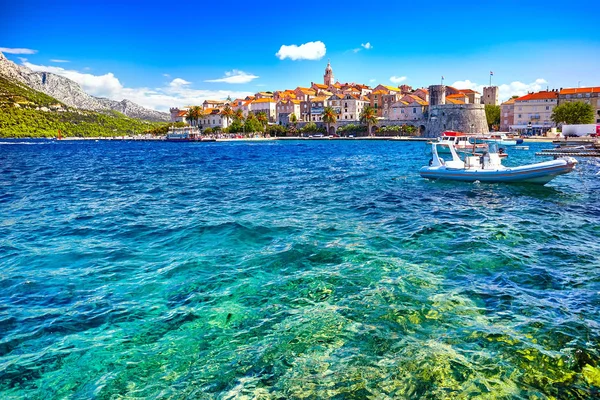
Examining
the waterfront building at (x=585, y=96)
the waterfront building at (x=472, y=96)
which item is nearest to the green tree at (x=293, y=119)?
the waterfront building at (x=472, y=96)

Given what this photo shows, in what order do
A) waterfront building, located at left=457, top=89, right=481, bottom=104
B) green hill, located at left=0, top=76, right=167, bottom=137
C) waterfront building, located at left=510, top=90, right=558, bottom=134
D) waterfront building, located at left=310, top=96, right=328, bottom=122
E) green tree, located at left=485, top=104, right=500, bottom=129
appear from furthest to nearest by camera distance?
green hill, located at left=0, top=76, right=167, bottom=137, waterfront building, located at left=310, top=96, right=328, bottom=122, waterfront building, located at left=457, top=89, right=481, bottom=104, green tree, located at left=485, top=104, right=500, bottom=129, waterfront building, located at left=510, top=90, right=558, bottom=134

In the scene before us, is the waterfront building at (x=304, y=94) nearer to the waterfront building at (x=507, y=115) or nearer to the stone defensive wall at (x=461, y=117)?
the stone defensive wall at (x=461, y=117)

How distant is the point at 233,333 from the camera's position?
21.9 ft

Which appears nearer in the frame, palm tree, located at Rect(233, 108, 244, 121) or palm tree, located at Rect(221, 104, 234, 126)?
palm tree, located at Rect(233, 108, 244, 121)


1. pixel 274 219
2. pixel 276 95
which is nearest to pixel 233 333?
pixel 274 219

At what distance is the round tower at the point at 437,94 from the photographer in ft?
323

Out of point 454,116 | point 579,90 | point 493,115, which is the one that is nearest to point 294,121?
point 454,116

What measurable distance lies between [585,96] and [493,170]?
9019 centimetres

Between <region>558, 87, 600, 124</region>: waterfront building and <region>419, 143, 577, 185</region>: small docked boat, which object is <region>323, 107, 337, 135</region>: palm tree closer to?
<region>558, 87, 600, 124</region>: waterfront building

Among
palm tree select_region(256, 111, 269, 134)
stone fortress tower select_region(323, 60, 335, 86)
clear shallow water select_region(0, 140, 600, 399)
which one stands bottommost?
clear shallow water select_region(0, 140, 600, 399)

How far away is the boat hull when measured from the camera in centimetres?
2208

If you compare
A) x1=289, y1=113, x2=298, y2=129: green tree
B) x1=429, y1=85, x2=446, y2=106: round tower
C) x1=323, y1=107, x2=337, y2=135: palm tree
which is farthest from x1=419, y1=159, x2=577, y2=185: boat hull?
x1=289, y1=113, x2=298, y2=129: green tree

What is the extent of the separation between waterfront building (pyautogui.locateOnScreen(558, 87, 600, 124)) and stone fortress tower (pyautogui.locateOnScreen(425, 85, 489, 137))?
18.9 metres

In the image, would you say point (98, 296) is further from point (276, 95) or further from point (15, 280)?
point (276, 95)
